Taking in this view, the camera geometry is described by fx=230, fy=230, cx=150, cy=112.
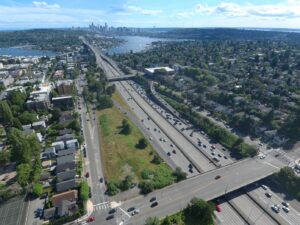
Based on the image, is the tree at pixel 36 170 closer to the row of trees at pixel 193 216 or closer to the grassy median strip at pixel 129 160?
the grassy median strip at pixel 129 160

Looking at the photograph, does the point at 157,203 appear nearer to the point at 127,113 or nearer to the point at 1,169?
the point at 1,169

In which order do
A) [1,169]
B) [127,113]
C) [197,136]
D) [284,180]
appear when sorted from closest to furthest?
[284,180]
[1,169]
[197,136]
[127,113]

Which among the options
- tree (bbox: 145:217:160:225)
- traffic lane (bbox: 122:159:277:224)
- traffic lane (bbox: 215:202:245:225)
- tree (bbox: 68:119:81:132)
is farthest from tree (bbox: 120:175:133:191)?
tree (bbox: 68:119:81:132)

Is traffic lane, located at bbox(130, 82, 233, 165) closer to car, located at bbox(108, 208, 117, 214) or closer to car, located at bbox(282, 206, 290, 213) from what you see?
car, located at bbox(282, 206, 290, 213)

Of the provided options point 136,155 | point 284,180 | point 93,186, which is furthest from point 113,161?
point 284,180

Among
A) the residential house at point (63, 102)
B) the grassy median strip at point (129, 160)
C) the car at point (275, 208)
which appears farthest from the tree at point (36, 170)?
the car at point (275, 208)

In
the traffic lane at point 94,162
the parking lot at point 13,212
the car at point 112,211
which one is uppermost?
the car at point 112,211
